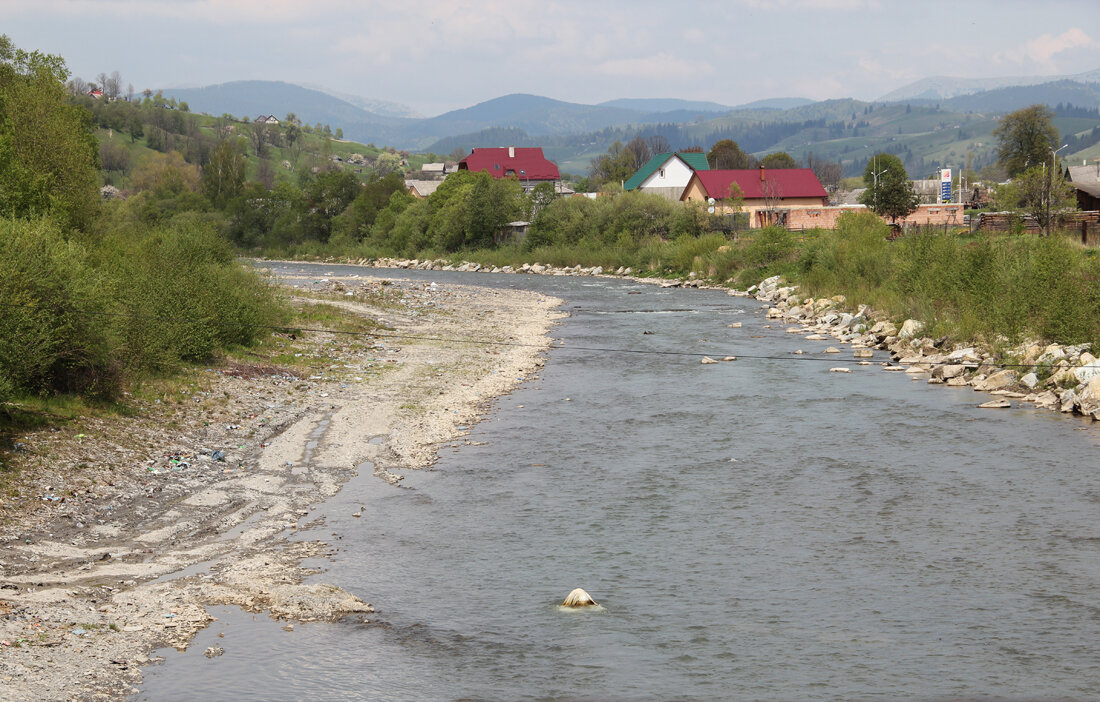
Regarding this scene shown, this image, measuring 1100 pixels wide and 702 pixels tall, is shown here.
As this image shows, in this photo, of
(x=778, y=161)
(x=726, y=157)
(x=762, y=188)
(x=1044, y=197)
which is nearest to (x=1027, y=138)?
(x=762, y=188)

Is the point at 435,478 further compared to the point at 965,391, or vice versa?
the point at 965,391

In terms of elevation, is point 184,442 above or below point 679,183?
below

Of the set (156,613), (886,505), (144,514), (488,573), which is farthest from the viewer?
(886,505)

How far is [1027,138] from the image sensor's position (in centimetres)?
9562

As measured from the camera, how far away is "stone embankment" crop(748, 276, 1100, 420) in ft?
71.5

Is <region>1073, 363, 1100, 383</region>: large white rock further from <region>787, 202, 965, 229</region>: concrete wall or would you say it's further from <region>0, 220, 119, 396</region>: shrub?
<region>787, 202, 965, 229</region>: concrete wall

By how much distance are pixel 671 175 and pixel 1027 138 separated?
1357 inches

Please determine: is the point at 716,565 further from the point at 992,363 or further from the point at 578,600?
the point at 992,363

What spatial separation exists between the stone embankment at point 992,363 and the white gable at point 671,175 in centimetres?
6756

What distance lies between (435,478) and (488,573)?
4879 mm

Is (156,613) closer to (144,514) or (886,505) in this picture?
(144,514)

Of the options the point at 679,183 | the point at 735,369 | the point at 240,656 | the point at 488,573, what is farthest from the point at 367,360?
the point at 679,183

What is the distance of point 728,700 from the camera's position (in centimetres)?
947

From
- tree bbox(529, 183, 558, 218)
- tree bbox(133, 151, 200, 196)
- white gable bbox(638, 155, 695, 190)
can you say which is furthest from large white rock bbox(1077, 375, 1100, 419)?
tree bbox(133, 151, 200, 196)
